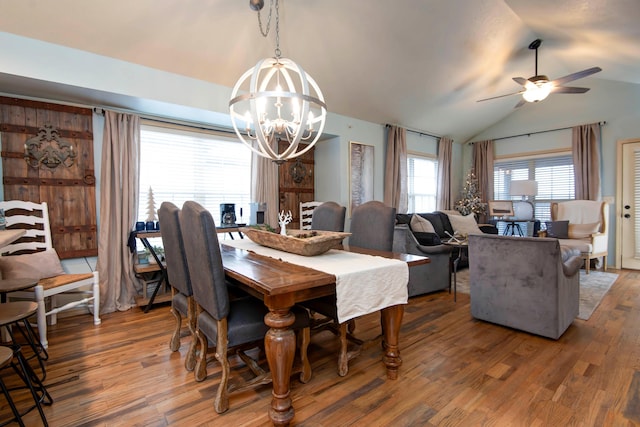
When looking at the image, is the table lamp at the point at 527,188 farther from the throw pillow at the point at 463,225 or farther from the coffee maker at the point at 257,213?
the coffee maker at the point at 257,213

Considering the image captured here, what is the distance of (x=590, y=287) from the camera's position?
4.05m

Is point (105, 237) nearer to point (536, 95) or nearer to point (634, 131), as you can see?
point (536, 95)

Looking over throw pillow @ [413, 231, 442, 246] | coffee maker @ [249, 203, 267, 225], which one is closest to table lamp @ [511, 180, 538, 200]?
throw pillow @ [413, 231, 442, 246]

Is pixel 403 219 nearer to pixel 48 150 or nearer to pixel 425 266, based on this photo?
pixel 425 266

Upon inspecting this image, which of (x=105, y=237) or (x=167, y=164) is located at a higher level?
(x=167, y=164)

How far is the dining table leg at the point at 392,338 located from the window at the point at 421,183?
4.27m

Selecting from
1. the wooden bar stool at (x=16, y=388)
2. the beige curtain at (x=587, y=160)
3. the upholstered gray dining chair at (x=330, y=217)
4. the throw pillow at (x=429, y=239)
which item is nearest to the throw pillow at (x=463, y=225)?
the throw pillow at (x=429, y=239)

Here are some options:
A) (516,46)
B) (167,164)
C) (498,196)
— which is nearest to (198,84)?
(167,164)

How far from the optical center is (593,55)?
4066mm

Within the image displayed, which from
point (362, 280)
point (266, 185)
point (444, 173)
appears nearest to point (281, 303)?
point (362, 280)

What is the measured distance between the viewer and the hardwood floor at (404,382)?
5.47ft

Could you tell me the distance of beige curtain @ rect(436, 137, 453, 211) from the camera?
6.43m

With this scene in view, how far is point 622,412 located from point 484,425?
78cm

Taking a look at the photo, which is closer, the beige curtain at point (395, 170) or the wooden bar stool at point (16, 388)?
the wooden bar stool at point (16, 388)
